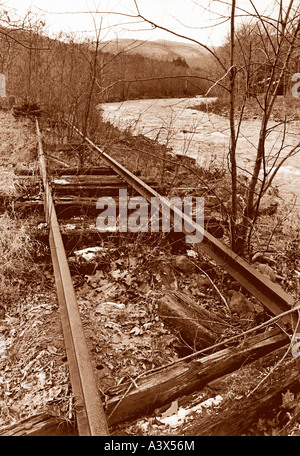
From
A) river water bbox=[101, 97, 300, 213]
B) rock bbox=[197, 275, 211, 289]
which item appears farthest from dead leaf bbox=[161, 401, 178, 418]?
river water bbox=[101, 97, 300, 213]

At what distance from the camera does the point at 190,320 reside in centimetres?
263

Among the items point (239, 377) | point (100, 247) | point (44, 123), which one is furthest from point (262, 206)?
point (44, 123)

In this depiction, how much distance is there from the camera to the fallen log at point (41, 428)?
1.75 m

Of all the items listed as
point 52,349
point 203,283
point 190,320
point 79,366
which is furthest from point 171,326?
point 79,366

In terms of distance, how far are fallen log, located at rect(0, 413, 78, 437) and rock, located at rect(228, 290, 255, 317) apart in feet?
5.02

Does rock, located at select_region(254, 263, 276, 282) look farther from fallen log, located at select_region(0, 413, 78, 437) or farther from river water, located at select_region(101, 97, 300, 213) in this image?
fallen log, located at select_region(0, 413, 78, 437)

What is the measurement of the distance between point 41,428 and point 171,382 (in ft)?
2.18

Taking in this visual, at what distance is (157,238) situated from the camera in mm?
4023

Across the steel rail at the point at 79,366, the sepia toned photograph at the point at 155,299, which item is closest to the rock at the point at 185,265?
the sepia toned photograph at the point at 155,299

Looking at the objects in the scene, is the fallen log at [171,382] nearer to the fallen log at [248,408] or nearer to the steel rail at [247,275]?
the fallen log at [248,408]

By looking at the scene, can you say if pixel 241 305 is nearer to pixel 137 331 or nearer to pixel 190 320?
pixel 190 320

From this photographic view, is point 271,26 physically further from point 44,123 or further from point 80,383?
point 44,123

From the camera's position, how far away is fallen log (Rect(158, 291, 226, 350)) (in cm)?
253
